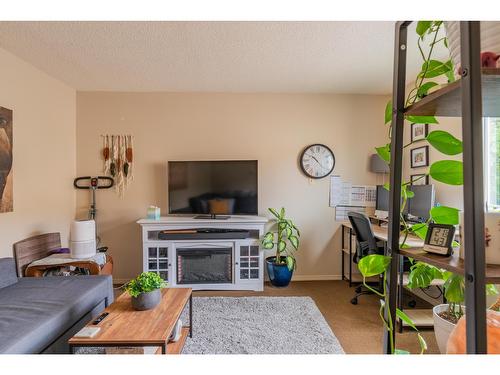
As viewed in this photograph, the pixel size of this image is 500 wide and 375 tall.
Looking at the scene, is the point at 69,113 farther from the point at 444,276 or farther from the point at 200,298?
the point at 444,276

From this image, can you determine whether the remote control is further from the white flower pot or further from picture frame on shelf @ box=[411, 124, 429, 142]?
picture frame on shelf @ box=[411, 124, 429, 142]

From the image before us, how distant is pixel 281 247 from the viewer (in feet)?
11.4

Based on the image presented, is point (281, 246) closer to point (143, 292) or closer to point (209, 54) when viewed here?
point (143, 292)

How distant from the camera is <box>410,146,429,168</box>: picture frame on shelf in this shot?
118 inches

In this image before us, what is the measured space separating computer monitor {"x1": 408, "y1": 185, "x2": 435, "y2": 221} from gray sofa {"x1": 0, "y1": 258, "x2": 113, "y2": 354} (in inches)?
114

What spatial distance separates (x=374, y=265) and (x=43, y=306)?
205 centimetres

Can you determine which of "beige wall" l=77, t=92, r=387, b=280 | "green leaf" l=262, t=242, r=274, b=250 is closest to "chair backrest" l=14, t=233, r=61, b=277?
"beige wall" l=77, t=92, r=387, b=280

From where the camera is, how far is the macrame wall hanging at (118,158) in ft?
11.6

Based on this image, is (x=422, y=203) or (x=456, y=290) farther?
(x=422, y=203)

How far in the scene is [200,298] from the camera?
297 centimetres

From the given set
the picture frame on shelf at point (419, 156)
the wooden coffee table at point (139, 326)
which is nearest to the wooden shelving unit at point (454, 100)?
the wooden coffee table at point (139, 326)

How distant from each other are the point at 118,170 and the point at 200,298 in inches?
74.8

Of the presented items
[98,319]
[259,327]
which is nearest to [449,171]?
[98,319]
